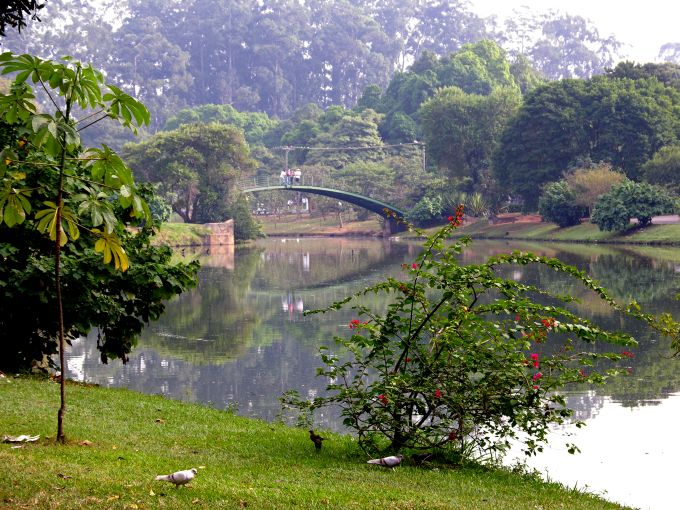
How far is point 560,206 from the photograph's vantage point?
49031 mm

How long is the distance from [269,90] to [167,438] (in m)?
111

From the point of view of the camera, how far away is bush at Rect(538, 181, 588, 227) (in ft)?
159

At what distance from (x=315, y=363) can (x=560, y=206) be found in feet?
120

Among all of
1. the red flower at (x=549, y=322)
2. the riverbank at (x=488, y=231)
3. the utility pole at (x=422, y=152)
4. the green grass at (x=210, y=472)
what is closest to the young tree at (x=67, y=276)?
the green grass at (x=210, y=472)

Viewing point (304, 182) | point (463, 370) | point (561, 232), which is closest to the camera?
point (463, 370)

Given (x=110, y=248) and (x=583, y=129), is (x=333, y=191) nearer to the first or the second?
(x=583, y=129)

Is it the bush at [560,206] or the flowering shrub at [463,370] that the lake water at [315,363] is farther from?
the bush at [560,206]

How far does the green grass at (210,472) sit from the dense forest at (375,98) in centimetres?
4037

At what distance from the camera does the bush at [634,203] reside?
139ft

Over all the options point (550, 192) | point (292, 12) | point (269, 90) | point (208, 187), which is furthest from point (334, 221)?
point (292, 12)

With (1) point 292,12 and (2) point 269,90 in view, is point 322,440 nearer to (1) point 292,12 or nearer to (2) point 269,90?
(2) point 269,90

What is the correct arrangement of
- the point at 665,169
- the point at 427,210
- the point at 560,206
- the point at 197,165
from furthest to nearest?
the point at 427,210 → the point at 197,165 → the point at 560,206 → the point at 665,169

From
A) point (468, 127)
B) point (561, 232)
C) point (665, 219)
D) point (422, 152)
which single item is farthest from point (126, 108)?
point (422, 152)

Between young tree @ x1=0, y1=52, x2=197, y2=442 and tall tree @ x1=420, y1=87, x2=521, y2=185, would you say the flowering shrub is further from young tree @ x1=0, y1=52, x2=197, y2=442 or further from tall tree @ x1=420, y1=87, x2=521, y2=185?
tall tree @ x1=420, y1=87, x2=521, y2=185
